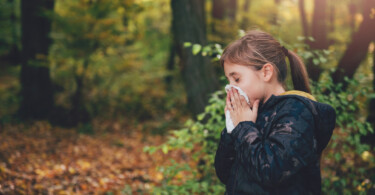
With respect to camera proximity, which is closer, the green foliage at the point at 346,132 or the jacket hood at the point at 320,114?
the jacket hood at the point at 320,114

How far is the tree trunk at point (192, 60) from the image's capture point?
493 centimetres

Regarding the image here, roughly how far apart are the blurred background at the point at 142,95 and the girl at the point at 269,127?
1289 mm

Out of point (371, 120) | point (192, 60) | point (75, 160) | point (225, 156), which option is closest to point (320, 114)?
point (225, 156)

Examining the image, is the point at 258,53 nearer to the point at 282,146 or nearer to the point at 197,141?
the point at 282,146

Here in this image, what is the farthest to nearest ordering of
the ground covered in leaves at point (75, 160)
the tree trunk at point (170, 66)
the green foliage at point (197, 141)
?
the tree trunk at point (170, 66) → the ground covered in leaves at point (75, 160) → the green foliage at point (197, 141)

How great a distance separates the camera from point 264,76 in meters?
1.77

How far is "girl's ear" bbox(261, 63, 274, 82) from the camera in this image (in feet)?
5.75

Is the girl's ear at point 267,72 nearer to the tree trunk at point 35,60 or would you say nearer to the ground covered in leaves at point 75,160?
the ground covered in leaves at point 75,160

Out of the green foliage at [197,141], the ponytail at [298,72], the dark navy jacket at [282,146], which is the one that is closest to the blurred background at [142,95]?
the green foliage at [197,141]

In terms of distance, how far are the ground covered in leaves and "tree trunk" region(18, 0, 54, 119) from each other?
626 mm

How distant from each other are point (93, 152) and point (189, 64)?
3317mm

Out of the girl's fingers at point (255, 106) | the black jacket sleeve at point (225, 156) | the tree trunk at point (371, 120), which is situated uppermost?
the girl's fingers at point (255, 106)

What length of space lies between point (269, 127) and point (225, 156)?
39cm

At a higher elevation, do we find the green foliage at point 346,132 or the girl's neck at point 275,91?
the girl's neck at point 275,91
